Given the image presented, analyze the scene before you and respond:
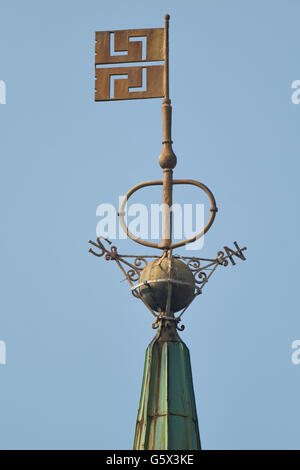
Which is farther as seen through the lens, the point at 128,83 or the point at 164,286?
the point at 128,83

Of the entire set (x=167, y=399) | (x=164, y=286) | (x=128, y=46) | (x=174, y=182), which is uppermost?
(x=128, y=46)

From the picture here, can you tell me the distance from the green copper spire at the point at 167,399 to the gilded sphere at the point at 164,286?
1.07 ft

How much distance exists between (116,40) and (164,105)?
1.72 meters

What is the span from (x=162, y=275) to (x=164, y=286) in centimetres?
19

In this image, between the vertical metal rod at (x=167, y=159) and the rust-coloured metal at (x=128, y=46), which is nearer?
the vertical metal rod at (x=167, y=159)

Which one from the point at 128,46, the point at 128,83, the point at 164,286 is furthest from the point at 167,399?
the point at 128,46

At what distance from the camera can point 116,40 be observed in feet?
85.9

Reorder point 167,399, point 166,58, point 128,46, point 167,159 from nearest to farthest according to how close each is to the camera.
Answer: point 167,399 → point 167,159 → point 166,58 → point 128,46

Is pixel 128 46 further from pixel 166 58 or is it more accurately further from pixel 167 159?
pixel 167 159

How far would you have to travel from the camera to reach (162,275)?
77.7ft

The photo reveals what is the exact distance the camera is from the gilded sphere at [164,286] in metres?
23.7

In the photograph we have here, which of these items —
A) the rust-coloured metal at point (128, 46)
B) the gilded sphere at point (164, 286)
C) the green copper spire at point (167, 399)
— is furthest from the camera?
the rust-coloured metal at point (128, 46)

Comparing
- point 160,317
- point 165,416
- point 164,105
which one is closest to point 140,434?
point 165,416

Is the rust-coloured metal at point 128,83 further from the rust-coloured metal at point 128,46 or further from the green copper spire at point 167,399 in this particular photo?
the green copper spire at point 167,399
